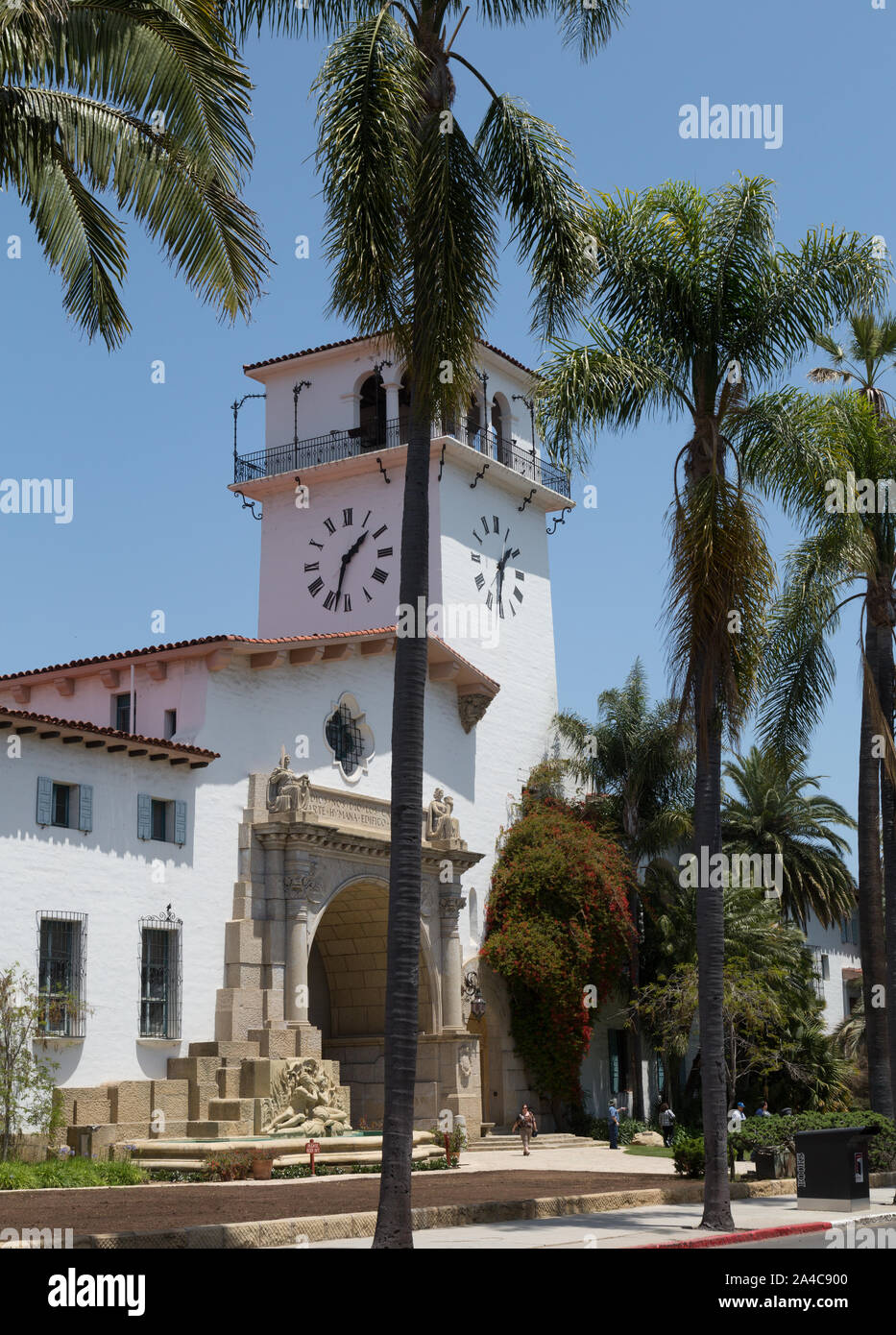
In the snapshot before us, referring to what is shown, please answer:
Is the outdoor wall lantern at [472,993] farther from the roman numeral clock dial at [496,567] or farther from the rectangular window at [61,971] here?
the rectangular window at [61,971]

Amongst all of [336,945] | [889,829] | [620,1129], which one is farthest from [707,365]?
[620,1129]

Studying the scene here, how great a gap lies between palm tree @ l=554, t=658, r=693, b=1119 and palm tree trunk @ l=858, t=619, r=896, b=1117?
16.5m

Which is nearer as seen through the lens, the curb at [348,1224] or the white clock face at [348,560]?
the curb at [348,1224]

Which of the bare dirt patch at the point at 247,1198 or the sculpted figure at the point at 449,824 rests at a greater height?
the sculpted figure at the point at 449,824

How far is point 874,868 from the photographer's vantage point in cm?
2783

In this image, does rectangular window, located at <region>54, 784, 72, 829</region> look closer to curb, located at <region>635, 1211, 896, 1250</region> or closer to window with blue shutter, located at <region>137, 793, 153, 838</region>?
window with blue shutter, located at <region>137, 793, 153, 838</region>

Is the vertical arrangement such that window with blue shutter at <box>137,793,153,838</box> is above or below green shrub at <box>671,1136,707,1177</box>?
above

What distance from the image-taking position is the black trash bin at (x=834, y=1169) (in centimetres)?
2138

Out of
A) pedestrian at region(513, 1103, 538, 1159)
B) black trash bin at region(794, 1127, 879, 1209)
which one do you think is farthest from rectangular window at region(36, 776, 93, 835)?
pedestrian at region(513, 1103, 538, 1159)

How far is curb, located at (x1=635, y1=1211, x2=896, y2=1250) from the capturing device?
16.6 meters

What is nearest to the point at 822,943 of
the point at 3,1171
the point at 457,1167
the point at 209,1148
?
the point at 457,1167

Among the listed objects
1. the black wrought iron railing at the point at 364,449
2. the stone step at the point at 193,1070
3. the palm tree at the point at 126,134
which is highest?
the black wrought iron railing at the point at 364,449

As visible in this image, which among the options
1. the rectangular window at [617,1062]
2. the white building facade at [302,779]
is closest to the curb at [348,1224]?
the white building facade at [302,779]

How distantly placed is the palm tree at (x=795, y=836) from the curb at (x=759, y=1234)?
32.0 meters
